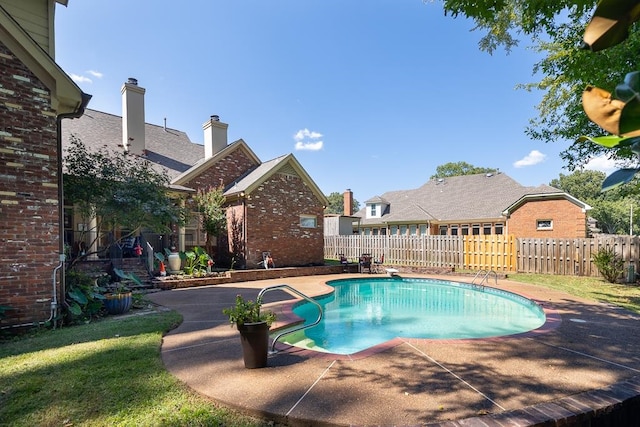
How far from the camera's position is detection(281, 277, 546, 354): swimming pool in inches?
294

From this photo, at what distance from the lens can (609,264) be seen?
11781 millimetres

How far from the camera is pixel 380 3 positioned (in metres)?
10.5

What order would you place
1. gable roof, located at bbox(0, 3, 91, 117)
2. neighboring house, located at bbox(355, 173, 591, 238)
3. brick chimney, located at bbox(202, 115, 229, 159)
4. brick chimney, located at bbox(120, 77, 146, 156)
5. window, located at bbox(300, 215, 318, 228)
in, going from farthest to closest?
neighboring house, located at bbox(355, 173, 591, 238)
brick chimney, located at bbox(202, 115, 229, 159)
window, located at bbox(300, 215, 318, 228)
brick chimney, located at bbox(120, 77, 146, 156)
gable roof, located at bbox(0, 3, 91, 117)

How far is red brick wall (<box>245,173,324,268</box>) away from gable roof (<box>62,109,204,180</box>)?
446 centimetres

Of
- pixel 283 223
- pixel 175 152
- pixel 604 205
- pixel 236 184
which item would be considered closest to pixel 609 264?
pixel 283 223

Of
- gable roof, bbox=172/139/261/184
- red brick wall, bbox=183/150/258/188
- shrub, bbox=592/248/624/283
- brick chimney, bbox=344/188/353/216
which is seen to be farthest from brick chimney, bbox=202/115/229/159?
shrub, bbox=592/248/624/283

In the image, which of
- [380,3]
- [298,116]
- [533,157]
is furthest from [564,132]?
[533,157]

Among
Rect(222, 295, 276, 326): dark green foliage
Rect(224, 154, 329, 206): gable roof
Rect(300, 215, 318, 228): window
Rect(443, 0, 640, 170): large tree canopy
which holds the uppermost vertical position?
Rect(443, 0, 640, 170): large tree canopy

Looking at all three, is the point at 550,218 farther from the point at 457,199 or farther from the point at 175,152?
the point at 175,152

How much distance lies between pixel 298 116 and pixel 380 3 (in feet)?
37.0

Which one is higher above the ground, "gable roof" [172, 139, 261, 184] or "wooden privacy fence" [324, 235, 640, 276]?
"gable roof" [172, 139, 261, 184]

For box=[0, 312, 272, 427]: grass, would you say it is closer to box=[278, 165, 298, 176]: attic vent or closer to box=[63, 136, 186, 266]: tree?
box=[63, 136, 186, 266]: tree

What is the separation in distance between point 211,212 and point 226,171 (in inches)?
127

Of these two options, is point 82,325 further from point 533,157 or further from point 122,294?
point 533,157
